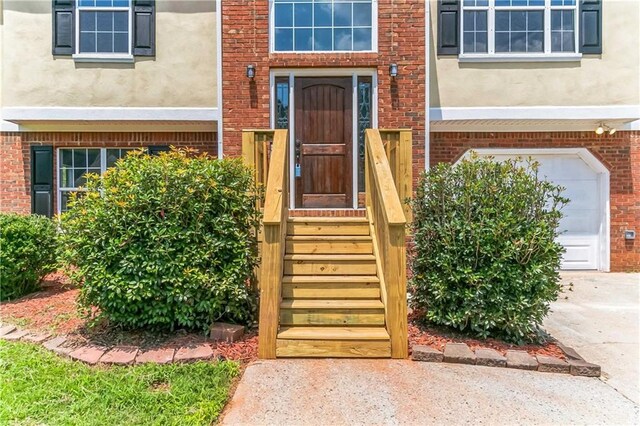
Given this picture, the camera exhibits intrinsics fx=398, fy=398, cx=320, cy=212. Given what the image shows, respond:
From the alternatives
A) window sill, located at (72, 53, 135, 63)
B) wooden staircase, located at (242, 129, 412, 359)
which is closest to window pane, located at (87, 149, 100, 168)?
window sill, located at (72, 53, 135, 63)

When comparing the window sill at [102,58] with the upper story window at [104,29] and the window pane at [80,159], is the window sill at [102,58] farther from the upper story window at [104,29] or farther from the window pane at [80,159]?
A: the window pane at [80,159]

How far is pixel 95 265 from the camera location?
378 centimetres

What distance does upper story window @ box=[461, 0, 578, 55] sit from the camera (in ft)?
24.2

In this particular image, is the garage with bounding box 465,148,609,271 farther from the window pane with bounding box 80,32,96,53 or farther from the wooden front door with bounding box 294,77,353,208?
the window pane with bounding box 80,32,96,53

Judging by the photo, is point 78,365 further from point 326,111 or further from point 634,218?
point 634,218

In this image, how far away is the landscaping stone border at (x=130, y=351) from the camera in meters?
3.46

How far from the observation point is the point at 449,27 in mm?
7242

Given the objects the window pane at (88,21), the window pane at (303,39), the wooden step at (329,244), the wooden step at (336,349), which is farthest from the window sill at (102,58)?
the wooden step at (336,349)

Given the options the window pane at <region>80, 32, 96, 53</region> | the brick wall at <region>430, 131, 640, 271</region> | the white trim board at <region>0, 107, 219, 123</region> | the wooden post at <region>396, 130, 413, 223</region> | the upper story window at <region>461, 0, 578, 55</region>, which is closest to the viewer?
the wooden post at <region>396, 130, 413, 223</region>

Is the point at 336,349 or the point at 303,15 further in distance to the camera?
the point at 303,15

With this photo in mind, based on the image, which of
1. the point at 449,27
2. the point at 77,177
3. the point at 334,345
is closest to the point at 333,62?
the point at 449,27

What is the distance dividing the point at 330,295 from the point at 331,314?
268 mm

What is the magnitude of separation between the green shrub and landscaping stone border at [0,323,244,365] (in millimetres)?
1394

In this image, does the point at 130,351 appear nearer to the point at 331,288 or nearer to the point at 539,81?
the point at 331,288
